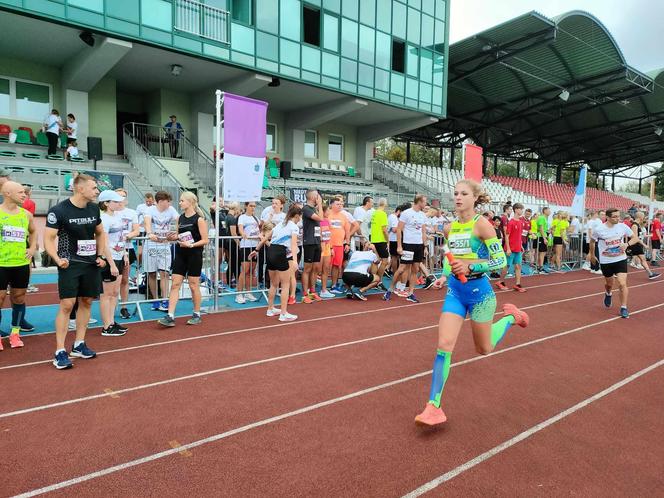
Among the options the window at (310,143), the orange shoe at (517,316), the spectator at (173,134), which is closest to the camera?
the orange shoe at (517,316)

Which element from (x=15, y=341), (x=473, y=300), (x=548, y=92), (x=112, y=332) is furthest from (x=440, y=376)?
(x=548, y=92)

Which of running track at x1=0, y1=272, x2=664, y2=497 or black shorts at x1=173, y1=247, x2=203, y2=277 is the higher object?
black shorts at x1=173, y1=247, x2=203, y2=277

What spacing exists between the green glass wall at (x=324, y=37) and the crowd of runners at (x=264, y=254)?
8.52m

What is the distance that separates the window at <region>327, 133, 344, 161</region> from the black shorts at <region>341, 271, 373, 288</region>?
18118mm

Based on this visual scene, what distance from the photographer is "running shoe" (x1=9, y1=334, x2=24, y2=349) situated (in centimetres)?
581

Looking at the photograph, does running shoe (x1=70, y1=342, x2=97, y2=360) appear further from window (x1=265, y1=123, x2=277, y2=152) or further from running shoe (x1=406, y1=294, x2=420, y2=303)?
window (x1=265, y1=123, x2=277, y2=152)

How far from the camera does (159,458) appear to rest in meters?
3.22

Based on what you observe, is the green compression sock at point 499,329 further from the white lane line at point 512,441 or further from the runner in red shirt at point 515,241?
the runner in red shirt at point 515,241

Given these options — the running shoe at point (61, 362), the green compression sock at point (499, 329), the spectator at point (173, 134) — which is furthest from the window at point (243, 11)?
the green compression sock at point (499, 329)

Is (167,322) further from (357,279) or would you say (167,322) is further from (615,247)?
(615,247)

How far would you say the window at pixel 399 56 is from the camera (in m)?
23.7

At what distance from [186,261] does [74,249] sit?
1.85 metres

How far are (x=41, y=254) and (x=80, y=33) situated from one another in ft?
25.7

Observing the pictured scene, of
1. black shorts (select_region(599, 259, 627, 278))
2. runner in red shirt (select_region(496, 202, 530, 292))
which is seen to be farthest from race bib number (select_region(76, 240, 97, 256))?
runner in red shirt (select_region(496, 202, 530, 292))
